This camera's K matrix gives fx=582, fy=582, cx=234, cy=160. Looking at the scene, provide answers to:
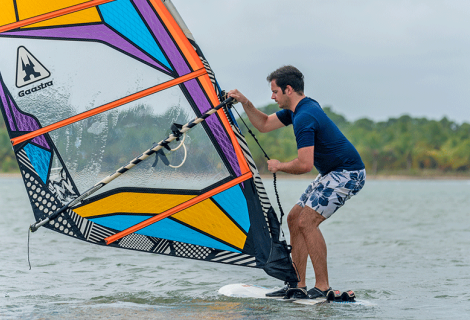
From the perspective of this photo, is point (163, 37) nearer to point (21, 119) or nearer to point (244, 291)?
point (21, 119)

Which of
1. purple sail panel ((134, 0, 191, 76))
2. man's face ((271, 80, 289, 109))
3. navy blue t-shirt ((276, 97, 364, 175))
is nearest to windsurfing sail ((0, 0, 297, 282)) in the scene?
purple sail panel ((134, 0, 191, 76))

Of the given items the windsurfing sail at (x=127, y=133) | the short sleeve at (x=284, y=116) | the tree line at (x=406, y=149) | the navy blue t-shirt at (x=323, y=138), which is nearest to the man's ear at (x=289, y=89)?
the navy blue t-shirt at (x=323, y=138)

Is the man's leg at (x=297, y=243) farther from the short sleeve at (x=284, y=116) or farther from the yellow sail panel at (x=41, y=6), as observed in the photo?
the yellow sail panel at (x=41, y=6)

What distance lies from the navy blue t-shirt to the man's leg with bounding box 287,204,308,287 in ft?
1.16

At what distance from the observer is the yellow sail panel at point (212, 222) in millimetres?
4203

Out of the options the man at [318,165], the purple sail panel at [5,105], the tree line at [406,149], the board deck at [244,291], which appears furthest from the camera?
the tree line at [406,149]

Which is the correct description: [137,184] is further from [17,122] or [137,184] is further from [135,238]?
[17,122]

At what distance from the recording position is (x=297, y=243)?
4145 mm

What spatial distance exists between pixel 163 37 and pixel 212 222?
1.36 metres

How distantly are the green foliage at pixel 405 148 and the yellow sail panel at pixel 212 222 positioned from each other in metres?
70.4

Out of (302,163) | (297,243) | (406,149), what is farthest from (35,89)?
(406,149)

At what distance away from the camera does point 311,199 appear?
13.2ft

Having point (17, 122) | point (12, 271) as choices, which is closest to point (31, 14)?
point (17, 122)

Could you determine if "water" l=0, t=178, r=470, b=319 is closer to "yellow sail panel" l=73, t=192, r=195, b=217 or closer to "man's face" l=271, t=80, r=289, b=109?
"yellow sail panel" l=73, t=192, r=195, b=217
